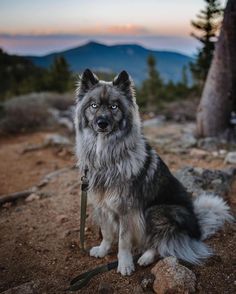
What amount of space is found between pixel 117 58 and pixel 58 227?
18637 cm

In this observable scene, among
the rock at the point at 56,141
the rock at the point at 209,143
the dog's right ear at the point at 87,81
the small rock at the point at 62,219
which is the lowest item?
the rock at the point at 56,141

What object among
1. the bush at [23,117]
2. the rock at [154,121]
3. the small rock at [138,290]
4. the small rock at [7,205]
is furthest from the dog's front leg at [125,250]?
the bush at [23,117]

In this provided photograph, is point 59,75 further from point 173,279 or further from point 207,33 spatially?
point 173,279

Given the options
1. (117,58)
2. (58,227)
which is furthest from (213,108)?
(117,58)

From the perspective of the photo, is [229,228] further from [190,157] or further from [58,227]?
[190,157]

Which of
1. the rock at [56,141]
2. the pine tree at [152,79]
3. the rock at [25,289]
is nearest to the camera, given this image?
the rock at [25,289]

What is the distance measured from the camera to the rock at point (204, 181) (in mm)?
4742

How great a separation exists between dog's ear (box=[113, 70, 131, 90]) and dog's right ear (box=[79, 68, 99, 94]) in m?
0.22

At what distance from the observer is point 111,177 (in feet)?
11.1

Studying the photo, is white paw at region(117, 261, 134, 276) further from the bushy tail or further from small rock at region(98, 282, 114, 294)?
the bushy tail

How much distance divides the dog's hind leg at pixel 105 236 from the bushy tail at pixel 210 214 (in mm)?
1114

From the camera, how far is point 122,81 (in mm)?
3494

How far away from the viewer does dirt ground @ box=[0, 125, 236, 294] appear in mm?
3195

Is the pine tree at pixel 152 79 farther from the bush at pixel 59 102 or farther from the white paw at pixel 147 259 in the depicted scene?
the white paw at pixel 147 259
